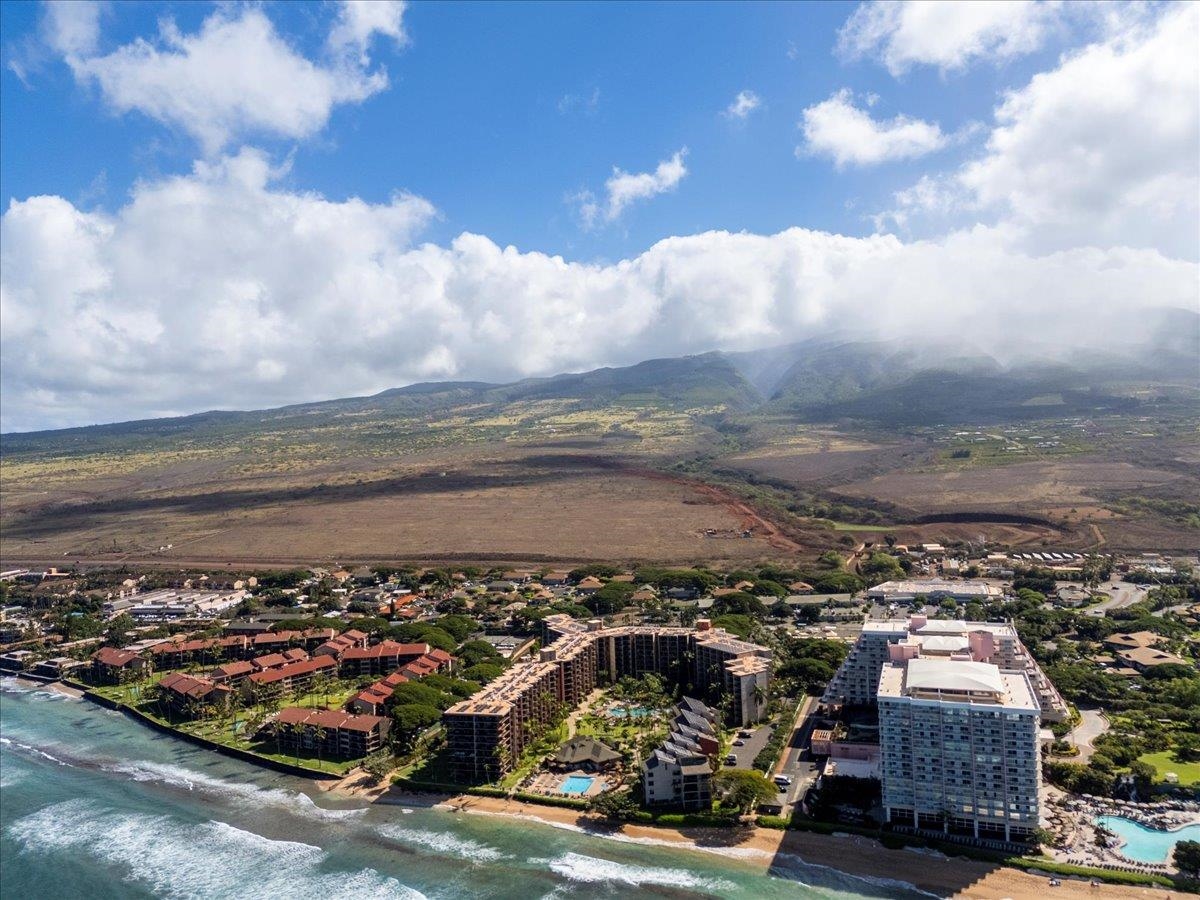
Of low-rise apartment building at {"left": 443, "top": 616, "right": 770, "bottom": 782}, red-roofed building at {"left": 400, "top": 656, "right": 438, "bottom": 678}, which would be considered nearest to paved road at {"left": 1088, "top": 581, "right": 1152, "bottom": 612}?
low-rise apartment building at {"left": 443, "top": 616, "right": 770, "bottom": 782}

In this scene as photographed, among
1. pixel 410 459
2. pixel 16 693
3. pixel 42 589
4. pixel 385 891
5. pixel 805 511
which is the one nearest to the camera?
pixel 385 891

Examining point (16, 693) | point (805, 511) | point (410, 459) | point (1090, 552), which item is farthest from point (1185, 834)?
point (410, 459)

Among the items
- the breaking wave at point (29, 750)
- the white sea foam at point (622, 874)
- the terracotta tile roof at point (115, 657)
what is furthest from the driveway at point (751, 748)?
the terracotta tile roof at point (115, 657)

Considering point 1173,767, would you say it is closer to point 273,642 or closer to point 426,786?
point 426,786

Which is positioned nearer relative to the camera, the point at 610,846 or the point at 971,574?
the point at 610,846

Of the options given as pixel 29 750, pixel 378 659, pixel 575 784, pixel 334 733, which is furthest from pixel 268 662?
pixel 575 784

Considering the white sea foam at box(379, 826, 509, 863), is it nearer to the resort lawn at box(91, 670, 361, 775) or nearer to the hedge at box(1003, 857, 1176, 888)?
the resort lawn at box(91, 670, 361, 775)

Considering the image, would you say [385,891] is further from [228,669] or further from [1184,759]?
[1184,759]

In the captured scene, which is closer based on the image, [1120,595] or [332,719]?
[332,719]
